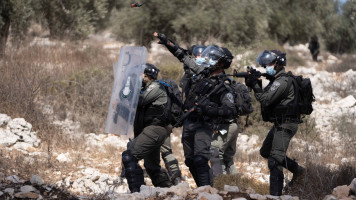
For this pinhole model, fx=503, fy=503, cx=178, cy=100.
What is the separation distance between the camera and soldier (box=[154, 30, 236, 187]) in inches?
203

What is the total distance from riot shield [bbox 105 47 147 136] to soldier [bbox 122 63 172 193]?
0.48 ft

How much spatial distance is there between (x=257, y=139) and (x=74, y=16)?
342 inches

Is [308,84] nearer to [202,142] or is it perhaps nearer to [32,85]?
[202,142]

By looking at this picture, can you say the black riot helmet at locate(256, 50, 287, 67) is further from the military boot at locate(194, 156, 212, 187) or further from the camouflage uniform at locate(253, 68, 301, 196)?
the military boot at locate(194, 156, 212, 187)

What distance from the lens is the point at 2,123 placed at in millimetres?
7961

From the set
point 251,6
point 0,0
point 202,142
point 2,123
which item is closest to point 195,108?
point 202,142

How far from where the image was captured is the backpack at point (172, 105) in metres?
5.48

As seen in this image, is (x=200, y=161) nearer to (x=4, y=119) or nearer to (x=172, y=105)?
(x=172, y=105)

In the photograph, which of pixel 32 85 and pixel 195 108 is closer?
pixel 195 108

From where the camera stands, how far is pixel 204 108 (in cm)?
511

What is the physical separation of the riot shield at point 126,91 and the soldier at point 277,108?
1.18 meters

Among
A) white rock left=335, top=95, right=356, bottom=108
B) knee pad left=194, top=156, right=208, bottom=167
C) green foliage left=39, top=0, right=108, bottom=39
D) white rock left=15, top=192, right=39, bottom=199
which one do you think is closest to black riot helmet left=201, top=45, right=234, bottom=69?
knee pad left=194, top=156, right=208, bottom=167

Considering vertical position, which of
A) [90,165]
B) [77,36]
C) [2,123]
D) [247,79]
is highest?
[77,36]

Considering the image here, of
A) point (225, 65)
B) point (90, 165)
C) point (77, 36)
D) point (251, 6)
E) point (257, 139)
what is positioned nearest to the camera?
point (225, 65)
